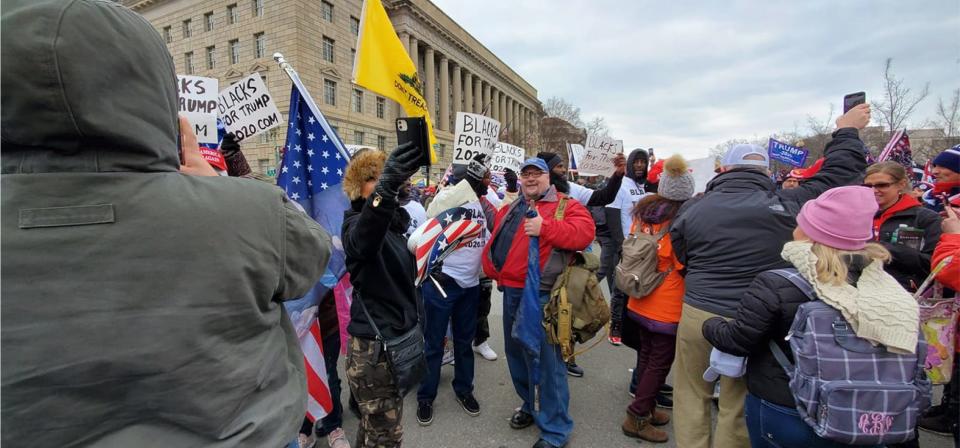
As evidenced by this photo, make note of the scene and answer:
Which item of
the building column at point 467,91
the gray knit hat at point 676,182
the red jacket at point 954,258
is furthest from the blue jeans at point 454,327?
the building column at point 467,91

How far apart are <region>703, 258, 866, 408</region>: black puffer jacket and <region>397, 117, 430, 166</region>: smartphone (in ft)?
5.71

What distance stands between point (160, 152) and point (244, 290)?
0.37m

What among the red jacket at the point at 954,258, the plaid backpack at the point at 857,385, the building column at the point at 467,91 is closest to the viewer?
the plaid backpack at the point at 857,385

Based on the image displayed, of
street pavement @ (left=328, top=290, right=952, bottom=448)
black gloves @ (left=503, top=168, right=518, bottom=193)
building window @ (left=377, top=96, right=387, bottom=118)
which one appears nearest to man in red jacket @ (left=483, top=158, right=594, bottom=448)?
street pavement @ (left=328, top=290, right=952, bottom=448)

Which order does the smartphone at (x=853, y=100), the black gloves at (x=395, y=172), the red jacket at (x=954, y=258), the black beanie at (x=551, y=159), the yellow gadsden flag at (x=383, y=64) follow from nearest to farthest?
the black gloves at (x=395, y=172) < the red jacket at (x=954, y=258) < the smartphone at (x=853, y=100) < the yellow gadsden flag at (x=383, y=64) < the black beanie at (x=551, y=159)

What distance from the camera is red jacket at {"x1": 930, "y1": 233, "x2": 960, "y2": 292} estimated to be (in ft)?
8.55

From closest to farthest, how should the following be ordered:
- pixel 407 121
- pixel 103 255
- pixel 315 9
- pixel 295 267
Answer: pixel 103 255 < pixel 295 267 < pixel 407 121 < pixel 315 9

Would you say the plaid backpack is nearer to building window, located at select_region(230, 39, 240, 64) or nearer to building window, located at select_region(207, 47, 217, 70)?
building window, located at select_region(230, 39, 240, 64)

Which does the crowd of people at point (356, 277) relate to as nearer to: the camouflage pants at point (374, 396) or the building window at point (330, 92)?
the camouflage pants at point (374, 396)

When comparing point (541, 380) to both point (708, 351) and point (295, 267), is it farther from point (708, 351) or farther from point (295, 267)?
point (295, 267)

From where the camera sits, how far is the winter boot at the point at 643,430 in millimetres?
3186

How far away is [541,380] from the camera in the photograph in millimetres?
3096

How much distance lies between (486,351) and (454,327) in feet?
3.86

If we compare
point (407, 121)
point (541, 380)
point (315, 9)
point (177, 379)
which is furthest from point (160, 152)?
point (315, 9)
